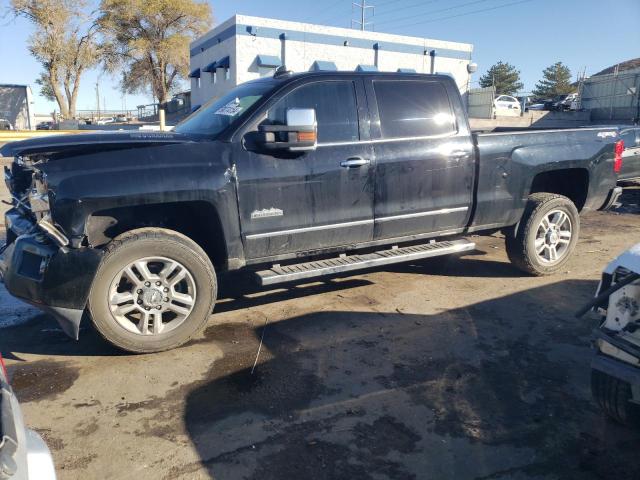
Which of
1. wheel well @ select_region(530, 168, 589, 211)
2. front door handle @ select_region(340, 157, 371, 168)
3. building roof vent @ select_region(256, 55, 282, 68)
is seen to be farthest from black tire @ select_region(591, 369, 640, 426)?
building roof vent @ select_region(256, 55, 282, 68)

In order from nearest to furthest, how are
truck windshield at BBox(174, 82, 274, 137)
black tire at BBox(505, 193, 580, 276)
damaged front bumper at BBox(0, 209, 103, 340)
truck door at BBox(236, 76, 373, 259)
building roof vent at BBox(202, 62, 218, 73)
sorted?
damaged front bumper at BBox(0, 209, 103, 340)
truck door at BBox(236, 76, 373, 259)
truck windshield at BBox(174, 82, 274, 137)
black tire at BBox(505, 193, 580, 276)
building roof vent at BBox(202, 62, 218, 73)

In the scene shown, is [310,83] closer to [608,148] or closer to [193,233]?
[193,233]

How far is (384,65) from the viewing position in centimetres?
3128

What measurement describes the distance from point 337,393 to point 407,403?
0.43 metres

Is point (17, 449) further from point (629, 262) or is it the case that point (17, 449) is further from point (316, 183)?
point (316, 183)

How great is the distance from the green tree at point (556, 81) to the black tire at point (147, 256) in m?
65.4

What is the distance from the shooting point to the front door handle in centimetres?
425

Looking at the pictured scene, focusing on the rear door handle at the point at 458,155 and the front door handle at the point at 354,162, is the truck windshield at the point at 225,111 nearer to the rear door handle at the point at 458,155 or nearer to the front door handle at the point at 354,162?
the front door handle at the point at 354,162

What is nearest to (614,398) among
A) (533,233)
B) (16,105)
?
(533,233)

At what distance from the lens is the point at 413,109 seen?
4.73 m

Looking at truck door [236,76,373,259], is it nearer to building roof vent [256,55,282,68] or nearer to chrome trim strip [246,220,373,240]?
chrome trim strip [246,220,373,240]

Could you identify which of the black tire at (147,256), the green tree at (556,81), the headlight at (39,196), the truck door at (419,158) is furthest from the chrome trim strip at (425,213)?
the green tree at (556,81)

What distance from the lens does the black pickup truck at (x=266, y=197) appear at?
3414 mm

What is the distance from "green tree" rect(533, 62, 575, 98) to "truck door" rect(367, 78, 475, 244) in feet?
207
